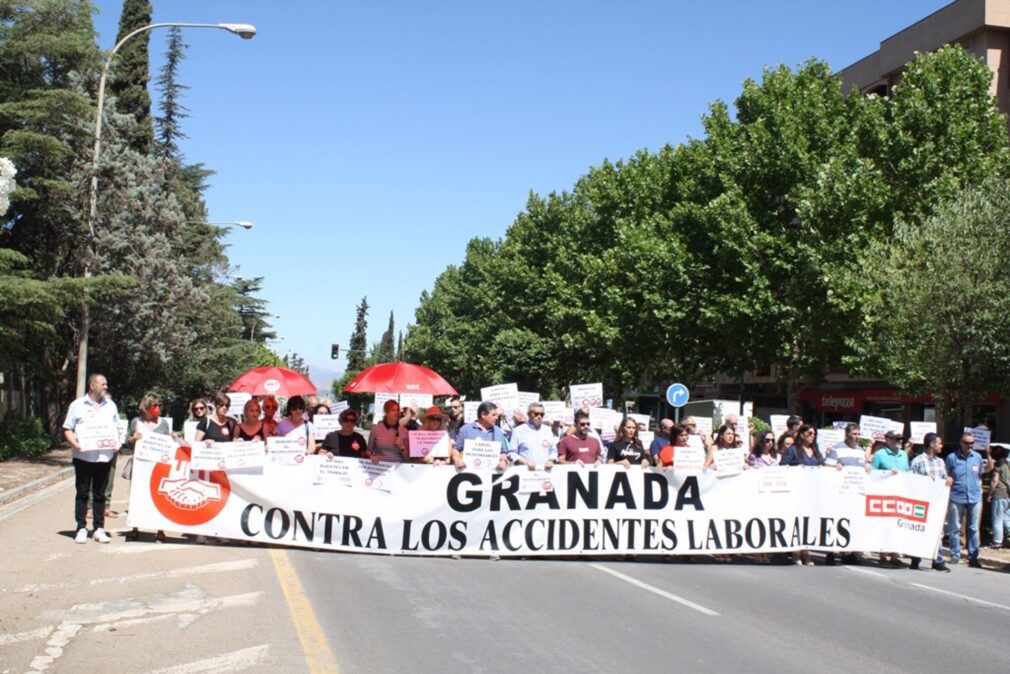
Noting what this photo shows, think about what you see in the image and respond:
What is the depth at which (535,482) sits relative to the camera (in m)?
13.4

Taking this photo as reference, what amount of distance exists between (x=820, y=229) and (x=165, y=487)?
24.4m

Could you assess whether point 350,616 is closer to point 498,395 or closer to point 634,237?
point 498,395

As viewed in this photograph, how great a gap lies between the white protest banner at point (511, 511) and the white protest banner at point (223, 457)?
0.11 m

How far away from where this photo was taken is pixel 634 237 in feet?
132

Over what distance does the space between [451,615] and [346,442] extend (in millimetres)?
5021

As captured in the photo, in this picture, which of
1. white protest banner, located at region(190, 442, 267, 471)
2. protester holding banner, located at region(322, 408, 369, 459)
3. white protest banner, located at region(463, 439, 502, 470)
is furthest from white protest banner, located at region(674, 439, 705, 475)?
white protest banner, located at region(190, 442, 267, 471)

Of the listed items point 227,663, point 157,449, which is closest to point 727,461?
point 157,449

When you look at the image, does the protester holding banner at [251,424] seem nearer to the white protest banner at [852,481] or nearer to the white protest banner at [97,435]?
the white protest banner at [97,435]

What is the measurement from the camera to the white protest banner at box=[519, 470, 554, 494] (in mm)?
13391

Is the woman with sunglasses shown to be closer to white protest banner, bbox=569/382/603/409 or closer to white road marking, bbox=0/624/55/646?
white road marking, bbox=0/624/55/646

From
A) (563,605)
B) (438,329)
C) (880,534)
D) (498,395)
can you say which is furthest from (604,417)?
(438,329)

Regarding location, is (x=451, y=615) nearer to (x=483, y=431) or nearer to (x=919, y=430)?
(x=483, y=431)

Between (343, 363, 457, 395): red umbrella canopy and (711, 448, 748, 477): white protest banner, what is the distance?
19.6ft

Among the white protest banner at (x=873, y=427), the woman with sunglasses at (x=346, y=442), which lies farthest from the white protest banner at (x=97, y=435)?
the white protest banner at (x=873, y=427)
